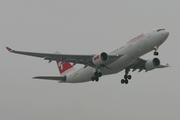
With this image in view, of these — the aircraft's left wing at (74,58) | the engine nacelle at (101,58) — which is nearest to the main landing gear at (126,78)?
the aircraft's left wing at (74,58)

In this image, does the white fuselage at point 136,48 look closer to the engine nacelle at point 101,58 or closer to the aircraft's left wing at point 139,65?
the engine nacelle at point 101,58

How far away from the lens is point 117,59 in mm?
45969

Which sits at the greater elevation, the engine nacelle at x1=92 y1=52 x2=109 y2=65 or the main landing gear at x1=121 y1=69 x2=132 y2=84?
the engine nacelle at x1=92 y1=52 x2=109 y2=65

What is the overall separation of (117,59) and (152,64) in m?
5.66

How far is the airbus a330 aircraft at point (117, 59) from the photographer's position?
43969 mm

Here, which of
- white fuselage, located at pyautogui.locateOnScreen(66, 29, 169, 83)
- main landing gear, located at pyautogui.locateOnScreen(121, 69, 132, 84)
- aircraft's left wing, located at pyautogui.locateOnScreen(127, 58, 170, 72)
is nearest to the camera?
white fuselage, located at pyautogui.locateOnScreen(66, 29, 169, 83)

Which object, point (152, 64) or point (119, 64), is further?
point (152, 64)

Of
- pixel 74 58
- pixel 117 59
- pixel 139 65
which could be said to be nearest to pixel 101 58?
pixel 117 59

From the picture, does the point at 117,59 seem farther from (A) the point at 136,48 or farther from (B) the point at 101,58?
(A) the point at 136,48

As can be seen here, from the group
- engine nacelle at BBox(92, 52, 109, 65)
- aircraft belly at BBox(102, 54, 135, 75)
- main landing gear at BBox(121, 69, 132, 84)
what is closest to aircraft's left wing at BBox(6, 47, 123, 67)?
aircraft belly at BBox(102, 54, 135, 75)

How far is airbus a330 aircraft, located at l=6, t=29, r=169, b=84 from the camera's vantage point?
44.0m

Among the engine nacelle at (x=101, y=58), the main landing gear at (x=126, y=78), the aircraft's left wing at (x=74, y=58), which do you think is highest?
the aircraft's left wing at (x=74, y=58)

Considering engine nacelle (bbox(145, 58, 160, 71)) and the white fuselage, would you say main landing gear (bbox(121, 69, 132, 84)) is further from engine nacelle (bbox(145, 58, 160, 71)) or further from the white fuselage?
the white fuselage

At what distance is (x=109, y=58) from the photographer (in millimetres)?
46312
